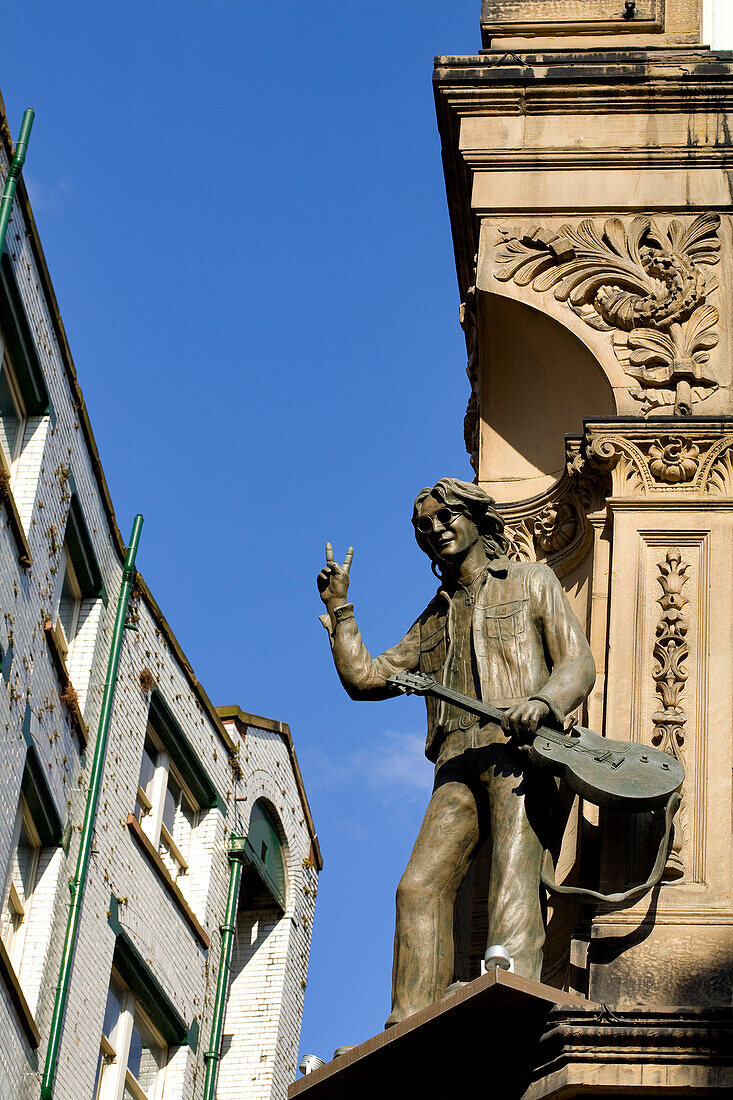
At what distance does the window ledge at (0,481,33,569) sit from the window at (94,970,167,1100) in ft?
16.3

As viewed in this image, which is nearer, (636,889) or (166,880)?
(636,889)

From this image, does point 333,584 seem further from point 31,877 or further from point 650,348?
point 31,877

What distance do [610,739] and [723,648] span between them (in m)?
1.03

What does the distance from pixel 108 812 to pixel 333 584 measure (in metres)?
11.1

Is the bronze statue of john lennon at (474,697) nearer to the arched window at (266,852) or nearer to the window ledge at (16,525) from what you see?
the window ledge at (16,525)

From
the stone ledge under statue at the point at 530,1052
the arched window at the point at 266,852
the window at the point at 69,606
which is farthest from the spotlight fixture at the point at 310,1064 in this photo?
the arched window at the point at 266,852

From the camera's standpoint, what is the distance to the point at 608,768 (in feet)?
31.8

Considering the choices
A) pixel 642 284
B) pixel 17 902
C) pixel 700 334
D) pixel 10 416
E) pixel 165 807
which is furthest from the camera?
pixel 165 807

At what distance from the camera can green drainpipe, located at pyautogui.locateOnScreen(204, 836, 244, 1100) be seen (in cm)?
2342

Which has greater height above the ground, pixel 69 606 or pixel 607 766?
pixel 69 606

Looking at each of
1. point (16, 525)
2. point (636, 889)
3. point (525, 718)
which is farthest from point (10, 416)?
point (636, 889)

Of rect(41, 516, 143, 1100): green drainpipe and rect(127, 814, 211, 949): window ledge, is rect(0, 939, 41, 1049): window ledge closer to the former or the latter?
rect(41, 516, 143, 1100): green drainpipe

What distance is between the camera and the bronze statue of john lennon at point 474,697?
970 cm

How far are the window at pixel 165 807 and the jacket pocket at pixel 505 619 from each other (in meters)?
12.8
